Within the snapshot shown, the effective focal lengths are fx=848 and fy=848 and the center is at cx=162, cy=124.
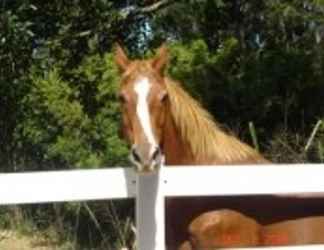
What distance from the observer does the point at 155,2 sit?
899cm

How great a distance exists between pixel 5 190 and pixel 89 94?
452 cm

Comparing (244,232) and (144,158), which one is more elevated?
(144,158)

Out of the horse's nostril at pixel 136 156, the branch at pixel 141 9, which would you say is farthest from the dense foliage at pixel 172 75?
the horse's nostril at pixel 136 156

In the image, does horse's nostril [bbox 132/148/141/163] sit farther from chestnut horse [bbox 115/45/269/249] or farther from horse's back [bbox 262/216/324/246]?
horse's back [bbox 262/216/324/246]

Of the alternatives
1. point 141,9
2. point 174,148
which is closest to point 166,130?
point 174,148

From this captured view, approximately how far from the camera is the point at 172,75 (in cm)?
1109

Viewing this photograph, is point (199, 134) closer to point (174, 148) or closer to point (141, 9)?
point (174, 148)

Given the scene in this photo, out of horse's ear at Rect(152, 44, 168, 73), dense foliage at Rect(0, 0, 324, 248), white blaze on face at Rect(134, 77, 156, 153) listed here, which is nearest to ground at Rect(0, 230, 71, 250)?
dense foliage at Rect(0, 0, 324, 248)

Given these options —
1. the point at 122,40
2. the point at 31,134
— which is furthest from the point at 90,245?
the point at 122,40

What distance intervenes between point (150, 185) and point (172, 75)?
6989mm

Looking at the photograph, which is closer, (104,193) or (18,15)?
(104,193)

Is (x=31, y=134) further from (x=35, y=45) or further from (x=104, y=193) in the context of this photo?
(x=104, y=193)

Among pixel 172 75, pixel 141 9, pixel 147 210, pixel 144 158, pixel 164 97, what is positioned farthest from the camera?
pixel 172 75

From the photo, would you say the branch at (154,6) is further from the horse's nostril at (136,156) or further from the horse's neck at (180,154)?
the horse's nostril at (136,156)
